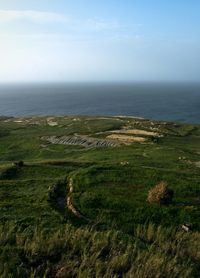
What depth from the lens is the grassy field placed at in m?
12.4

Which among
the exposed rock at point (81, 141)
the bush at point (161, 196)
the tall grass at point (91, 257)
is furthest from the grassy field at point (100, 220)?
the exposed rock at point (81, 141)

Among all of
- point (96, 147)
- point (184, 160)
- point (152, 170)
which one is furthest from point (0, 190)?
point (96, 147)

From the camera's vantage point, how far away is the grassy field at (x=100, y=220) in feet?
40.8

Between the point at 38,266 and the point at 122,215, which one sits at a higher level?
the point at 38,266

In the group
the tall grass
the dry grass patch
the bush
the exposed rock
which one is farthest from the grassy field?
the dry grass patch

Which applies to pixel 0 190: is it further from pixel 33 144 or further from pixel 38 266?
pixel 33 144

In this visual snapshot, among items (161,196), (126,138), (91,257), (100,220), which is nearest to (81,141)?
(126,138)

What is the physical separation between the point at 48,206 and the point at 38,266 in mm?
10436

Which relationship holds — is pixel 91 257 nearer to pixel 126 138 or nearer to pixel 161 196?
pixel 161 196

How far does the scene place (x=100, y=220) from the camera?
20.1 meters

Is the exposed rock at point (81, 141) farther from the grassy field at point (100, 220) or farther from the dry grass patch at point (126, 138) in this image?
the grassy field at point (100, 220)

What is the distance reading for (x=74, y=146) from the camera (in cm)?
6538

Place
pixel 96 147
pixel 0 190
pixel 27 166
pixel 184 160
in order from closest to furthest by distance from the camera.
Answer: pixel 0 190
pixel 27 166
pixel 184 160
pixel 96 147

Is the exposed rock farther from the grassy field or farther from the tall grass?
the tall grass
